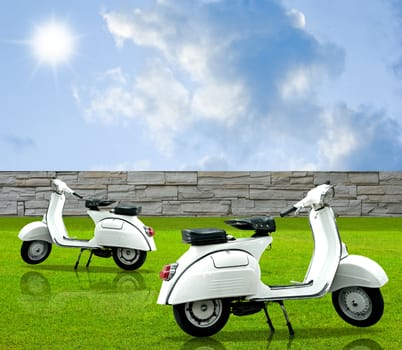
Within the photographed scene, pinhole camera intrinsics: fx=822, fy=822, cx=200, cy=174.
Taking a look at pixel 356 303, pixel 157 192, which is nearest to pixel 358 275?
pixel 356 303

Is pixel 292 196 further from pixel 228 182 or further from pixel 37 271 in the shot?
pixel 37 271

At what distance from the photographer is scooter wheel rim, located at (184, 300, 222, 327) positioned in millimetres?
4332

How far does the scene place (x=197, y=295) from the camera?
167 inches

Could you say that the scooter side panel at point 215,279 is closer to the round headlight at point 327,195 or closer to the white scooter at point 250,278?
the white scooter at point 250,278

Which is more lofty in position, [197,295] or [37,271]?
[37,271]

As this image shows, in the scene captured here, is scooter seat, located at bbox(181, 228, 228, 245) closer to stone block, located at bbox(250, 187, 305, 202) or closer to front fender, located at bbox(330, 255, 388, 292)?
front fender, located at bbox(330, 255, 388, 292)

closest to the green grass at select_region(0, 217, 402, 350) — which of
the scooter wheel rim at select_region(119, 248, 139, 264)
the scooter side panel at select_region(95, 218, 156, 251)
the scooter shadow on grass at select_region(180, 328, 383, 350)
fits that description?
the scooter shadow on grass at select_region(180, 328, 383, 350)

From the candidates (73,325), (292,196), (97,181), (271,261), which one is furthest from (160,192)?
(73,325)

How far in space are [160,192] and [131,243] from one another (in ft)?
26.1

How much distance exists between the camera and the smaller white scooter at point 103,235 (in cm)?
734

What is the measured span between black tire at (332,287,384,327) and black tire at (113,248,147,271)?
9.79ft

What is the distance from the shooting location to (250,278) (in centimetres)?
438

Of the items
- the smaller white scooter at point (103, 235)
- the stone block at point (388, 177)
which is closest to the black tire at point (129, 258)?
the smaller white scooter at point (103, 235)

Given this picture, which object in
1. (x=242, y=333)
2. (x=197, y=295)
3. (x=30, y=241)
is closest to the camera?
(x=197, y=295)
